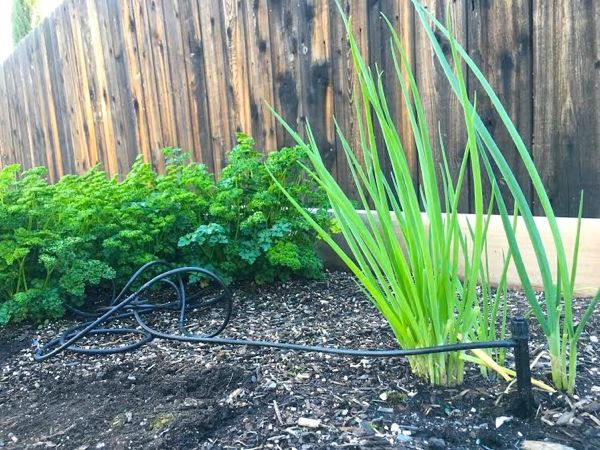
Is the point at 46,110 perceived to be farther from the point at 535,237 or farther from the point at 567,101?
the point at 535,237

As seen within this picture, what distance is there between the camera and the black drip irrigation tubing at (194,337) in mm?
1208


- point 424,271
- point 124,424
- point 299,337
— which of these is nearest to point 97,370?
point 124,424

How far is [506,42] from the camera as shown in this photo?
7.69ft

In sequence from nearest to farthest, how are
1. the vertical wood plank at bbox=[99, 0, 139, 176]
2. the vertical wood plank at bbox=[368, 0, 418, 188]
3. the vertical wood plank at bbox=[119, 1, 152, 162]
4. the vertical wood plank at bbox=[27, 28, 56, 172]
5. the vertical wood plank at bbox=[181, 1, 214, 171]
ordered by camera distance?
the vertical wood plank at bbox=[368, 0, 418, 188] < the vertical wood plank at bbox=[181, 1, 214, 171] < the vertical wood plank at bbox=[119, 1, 152, 162] < the vertical wood plank at bbox=[99, 0, 139, 176] < the vertical wood plank at bbox=[27, 28, 56, 172]

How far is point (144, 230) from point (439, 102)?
4.91 ft

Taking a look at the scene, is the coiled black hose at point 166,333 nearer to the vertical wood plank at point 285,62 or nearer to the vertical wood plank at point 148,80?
the vertical wood plank at point 285,62

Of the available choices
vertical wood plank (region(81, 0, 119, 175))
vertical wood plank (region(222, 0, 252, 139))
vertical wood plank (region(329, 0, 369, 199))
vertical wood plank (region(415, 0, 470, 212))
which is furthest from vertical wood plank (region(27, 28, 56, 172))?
vertical wood plank (region(415, 0, 470, 212))

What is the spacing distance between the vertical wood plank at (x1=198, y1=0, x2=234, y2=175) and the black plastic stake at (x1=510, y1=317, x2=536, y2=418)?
2.68 meters

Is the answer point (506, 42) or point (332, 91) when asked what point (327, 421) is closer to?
point (506, 42)

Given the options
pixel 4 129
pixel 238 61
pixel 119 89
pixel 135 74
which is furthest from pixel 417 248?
pixel 4 129

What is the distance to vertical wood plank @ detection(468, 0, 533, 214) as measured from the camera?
2.31 meters

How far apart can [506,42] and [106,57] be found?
3.48m

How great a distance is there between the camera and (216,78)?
3625mm

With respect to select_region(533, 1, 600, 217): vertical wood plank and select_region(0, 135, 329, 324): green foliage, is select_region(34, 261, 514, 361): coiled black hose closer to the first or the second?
select_region(0, 135, 329, 324): green foliage
